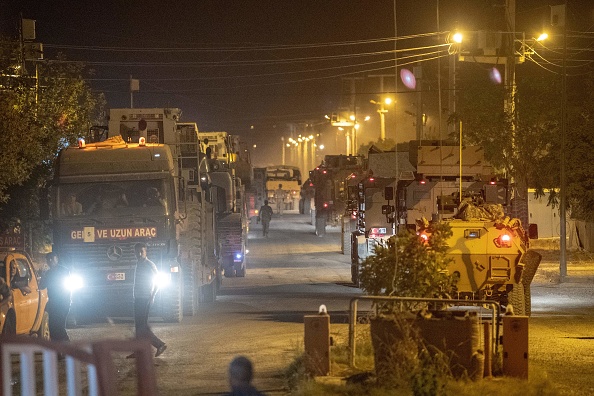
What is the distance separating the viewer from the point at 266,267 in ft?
110

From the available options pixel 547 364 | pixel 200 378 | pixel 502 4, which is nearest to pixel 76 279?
pixel 200 378

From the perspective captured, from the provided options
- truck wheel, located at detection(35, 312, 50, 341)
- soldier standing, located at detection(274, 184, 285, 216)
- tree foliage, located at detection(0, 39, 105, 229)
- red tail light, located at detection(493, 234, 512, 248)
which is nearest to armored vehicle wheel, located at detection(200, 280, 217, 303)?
tree foliage, located at detection(0, 39, 105, 229)

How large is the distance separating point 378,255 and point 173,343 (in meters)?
4.77

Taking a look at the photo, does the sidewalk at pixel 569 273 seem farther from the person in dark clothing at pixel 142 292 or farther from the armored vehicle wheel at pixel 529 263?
the person in dark clothing at pixel 142 292

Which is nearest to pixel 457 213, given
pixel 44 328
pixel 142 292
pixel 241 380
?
pixel 142 292

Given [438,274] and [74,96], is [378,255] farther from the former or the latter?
[74,96]

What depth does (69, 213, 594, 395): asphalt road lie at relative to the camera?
12359 mm

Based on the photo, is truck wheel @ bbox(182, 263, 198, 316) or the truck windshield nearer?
the truck windshield

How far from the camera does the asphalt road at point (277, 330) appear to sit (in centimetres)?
1236

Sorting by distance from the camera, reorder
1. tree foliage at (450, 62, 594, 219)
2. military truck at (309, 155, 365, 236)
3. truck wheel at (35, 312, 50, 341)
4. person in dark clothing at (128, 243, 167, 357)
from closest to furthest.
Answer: person in dark clothing at (128, 243, 167, 357)
truck wheel at (35, 312, 50, 341)
tree foliage at (450, 62, 594, 219)
military truck at (309, 155, 365, 236)

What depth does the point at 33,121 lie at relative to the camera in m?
28.1

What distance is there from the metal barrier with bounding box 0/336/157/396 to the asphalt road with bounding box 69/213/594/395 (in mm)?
4926

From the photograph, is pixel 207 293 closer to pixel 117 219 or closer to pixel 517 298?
pixel 117 219

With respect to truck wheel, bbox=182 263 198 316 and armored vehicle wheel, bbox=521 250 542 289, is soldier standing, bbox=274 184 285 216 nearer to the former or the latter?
truck wheel, bbox=182 263 198 316
